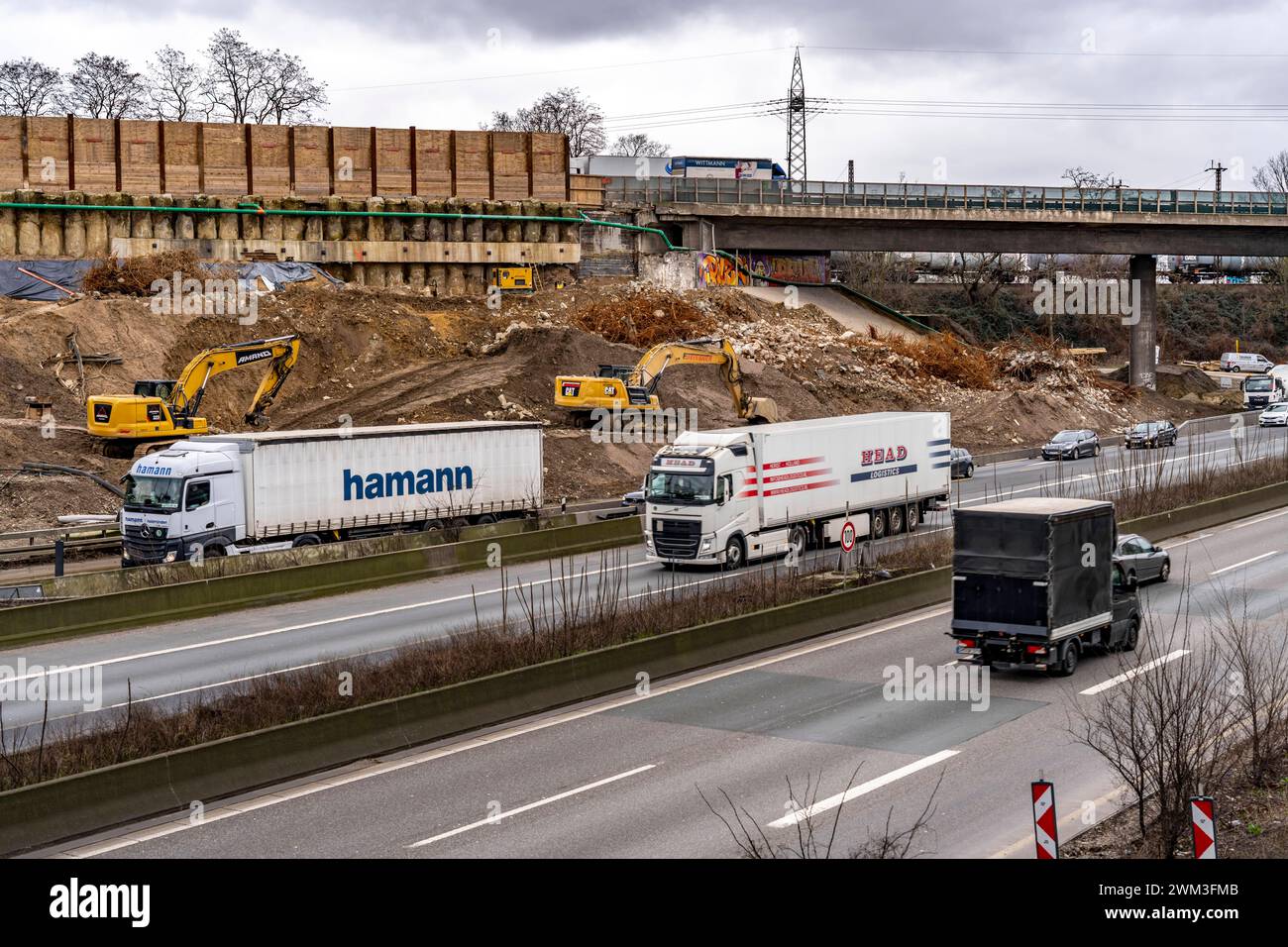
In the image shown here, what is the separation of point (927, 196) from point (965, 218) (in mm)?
2525

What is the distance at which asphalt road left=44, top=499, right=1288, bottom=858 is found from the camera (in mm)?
15773

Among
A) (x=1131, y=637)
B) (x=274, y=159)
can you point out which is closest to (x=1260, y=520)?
(x=1131, y=637)

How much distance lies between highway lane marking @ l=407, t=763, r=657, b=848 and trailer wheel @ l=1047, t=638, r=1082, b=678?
8438mm

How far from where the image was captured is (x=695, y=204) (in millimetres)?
78812

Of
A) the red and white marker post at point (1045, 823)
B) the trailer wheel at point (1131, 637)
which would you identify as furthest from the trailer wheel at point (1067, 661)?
the red and white marker post at point (1045, 823)

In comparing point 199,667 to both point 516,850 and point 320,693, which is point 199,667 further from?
point 516,850

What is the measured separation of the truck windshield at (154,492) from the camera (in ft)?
114

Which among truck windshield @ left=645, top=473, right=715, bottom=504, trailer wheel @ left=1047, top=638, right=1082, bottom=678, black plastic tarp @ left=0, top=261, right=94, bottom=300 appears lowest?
trailer wheel @ left=1047, top=638, right=1082, bottom=678

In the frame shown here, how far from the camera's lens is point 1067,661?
23.7 m

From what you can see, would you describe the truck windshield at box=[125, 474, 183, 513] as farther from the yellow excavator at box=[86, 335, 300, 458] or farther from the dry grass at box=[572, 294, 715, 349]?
the dry grass at box=[572, 294, 715, 349]

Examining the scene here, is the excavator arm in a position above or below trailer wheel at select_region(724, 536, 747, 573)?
above

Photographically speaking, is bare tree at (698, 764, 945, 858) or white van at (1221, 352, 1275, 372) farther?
white van at (1221, 352, 1275, 372)

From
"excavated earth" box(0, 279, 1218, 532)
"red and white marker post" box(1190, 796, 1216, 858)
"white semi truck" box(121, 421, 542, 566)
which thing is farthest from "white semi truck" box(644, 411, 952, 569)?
"red and white marker post" box(1190, 796, 1216, 858)
